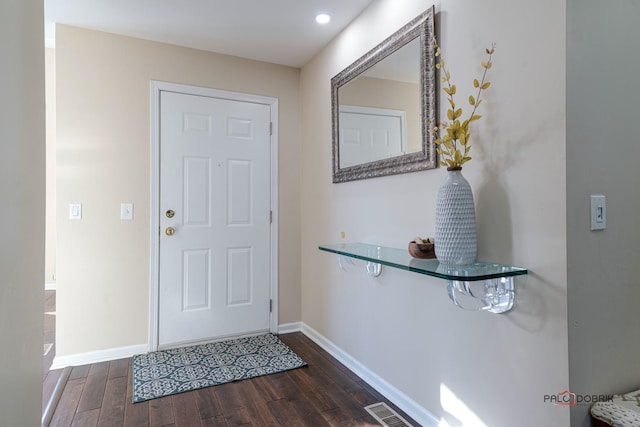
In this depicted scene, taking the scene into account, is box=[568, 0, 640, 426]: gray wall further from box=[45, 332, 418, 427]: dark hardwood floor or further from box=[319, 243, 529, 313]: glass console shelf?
box=[45, 332, 418, 427]: dark hardwood floor

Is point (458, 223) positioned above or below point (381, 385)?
above

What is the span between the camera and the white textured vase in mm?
1461

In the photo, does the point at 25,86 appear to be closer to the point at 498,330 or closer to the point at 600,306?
the point at 498,330

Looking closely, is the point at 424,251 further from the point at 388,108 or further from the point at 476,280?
the point at 388,108

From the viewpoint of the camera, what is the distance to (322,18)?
245cm

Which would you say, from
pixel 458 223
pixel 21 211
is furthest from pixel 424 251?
pixel 21 211

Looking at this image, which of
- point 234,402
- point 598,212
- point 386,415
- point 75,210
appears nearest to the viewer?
point 598,212

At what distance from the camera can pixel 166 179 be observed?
283 centimetres

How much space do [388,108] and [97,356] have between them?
2669 mm

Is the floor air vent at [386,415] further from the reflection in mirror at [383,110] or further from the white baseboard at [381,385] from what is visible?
the reflection in mirror at [383,110]

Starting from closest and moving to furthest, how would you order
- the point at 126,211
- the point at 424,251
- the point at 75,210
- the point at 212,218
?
the point at 424,251 < the point at 75,210 < the point at 126,211 < the point at 212,218

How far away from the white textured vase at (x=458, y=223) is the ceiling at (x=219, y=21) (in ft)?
4.82

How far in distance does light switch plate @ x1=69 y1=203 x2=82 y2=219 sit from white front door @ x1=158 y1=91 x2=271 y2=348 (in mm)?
538

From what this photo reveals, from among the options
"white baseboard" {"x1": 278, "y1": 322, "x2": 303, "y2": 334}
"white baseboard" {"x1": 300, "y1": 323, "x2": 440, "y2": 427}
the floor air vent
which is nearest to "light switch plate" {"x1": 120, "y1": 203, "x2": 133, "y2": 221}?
"white baseboard" {"x1": 278, "y1": 322, "x2": 303, "y2": 334}
